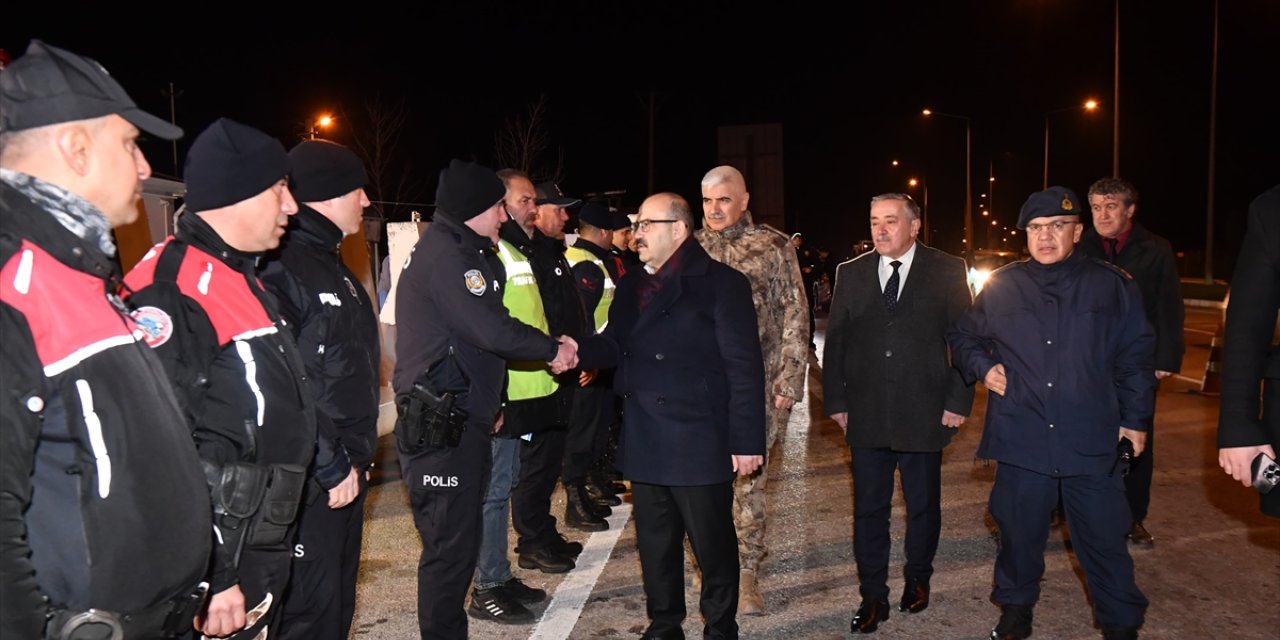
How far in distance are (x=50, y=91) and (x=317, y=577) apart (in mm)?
1964

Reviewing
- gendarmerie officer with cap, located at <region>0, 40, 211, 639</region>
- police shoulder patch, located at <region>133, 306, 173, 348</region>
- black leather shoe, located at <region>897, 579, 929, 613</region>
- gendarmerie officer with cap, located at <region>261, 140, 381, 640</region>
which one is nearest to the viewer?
gendarmerie officer with cap, located at <region>0, 40, 211, 639</region>

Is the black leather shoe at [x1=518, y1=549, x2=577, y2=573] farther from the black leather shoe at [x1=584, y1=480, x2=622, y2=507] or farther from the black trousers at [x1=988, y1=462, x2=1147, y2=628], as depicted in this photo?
the black trousers at [x1=988, y1=462, x2=1147, y2=628]

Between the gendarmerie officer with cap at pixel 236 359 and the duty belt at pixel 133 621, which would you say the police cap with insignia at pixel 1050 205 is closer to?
the gendarmerie officer with cap at pixel 236 359

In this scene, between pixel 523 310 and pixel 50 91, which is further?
pixel 523 310

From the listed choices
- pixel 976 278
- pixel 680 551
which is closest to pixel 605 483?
pixel 680 551

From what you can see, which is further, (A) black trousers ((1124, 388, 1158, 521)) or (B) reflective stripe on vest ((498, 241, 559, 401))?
(A) black trousers ((1124, 388, 1158, 521))

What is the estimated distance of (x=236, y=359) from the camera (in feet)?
9.10

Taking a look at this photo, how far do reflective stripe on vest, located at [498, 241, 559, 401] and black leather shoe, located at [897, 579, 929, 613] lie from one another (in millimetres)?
2259

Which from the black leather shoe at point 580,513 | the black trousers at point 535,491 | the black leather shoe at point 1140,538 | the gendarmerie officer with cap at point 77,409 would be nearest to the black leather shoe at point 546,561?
the black trousers at point 535,491

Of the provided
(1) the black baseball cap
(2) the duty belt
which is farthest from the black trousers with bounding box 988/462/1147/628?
(1) the black baseball cap

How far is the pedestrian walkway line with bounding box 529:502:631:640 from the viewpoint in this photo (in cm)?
512

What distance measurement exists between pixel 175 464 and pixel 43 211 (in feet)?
1.97

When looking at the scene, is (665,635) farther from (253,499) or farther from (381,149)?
(381,149)

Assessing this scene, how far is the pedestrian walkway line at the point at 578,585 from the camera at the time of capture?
512cm
